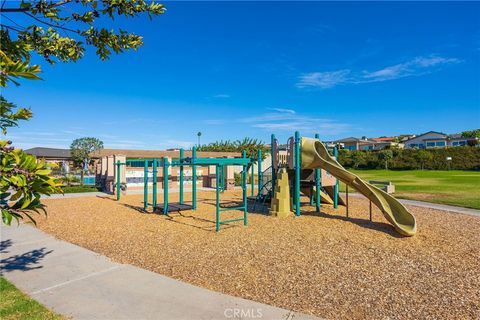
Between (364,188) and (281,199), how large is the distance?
261 centimetres

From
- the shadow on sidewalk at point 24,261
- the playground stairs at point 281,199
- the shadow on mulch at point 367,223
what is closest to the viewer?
the shadow on sidewalk at point 24,261

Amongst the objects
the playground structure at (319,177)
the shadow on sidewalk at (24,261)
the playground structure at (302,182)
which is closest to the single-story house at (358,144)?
the playground structure at (302,182)

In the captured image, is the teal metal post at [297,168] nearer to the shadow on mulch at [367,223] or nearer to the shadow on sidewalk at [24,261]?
the shadow on mulch at [367,223]

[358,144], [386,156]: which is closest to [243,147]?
[386,156]

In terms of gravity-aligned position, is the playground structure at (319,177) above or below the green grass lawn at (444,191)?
above

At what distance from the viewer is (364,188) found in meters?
9.00

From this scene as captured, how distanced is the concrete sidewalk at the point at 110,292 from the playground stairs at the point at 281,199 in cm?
581

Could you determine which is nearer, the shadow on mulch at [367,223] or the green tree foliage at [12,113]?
the green tree foliage at [12,113]

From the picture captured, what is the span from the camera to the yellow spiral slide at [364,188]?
7.91 m

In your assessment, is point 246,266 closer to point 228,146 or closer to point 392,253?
point 392,253

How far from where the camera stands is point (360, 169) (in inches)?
2076

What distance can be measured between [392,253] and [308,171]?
18.3ft

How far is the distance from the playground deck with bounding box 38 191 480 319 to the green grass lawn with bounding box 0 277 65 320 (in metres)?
1.84

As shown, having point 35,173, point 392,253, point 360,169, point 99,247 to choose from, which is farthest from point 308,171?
point 360,169
